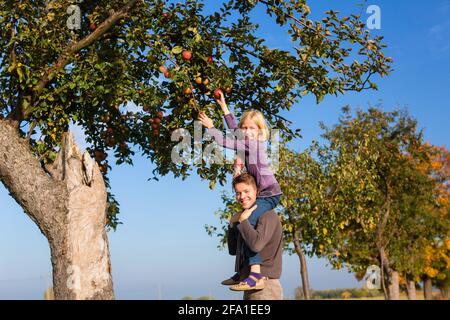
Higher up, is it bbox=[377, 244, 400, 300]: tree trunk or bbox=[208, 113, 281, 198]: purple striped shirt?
bbox=[208, 113, 281, 198]: purple striped shirt

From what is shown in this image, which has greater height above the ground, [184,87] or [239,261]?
[184,87]

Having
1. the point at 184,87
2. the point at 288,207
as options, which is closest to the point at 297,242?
the point at 288,207

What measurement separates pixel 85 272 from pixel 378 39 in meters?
7.60

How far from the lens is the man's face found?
6582 mm

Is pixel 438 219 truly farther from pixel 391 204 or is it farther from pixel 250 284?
pixel 250 284

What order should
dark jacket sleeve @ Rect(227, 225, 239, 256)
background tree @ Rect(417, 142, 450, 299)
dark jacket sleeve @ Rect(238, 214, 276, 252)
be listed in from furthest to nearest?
background tree @ Rect(417, 142, 450, 299) → dark jacket sleeve @ Rect(227, 225, 239, 256) → dark jacket sleeve @ Rect(238, 214, 276, 252)

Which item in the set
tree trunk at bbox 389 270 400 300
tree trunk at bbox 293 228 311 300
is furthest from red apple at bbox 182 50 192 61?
tree trunk at bbox 389 270 400 300

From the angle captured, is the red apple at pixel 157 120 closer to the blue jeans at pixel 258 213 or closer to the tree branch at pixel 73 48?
the tree branch at pixel 73 48

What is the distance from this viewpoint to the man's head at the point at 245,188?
6.58 m

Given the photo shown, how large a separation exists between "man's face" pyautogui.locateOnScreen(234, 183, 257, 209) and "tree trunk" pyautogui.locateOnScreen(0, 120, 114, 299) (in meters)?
3.16

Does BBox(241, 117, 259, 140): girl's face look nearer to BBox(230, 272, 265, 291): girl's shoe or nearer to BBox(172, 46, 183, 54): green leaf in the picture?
BBox(230, 272, 265, 291): girl's shoe

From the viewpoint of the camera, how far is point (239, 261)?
6.70 meters

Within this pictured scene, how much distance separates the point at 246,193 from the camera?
6.60 metres
